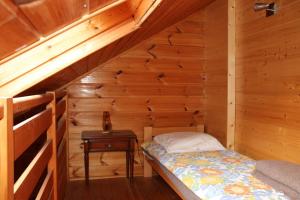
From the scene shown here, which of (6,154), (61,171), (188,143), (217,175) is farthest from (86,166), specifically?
(6,154)

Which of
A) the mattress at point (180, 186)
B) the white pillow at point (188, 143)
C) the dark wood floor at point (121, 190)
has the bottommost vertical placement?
the dark wood floor at point (121, 190)

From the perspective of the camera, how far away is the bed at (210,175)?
1.69 metres

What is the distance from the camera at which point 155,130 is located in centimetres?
354

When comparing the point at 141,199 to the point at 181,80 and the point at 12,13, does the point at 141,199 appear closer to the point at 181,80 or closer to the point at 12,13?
the point at 181,80

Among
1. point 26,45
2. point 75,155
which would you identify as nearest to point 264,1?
point 26,45

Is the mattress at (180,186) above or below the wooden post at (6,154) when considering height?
below

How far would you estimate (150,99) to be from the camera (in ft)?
11.9

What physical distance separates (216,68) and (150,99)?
92 centimetres

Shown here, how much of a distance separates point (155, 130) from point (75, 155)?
1.03 m

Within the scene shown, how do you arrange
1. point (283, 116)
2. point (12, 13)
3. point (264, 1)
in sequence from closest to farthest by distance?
1. point (12, 13)
2. point (283, 116)
3. point (264, 1)

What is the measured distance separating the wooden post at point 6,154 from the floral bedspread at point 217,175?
124 cm

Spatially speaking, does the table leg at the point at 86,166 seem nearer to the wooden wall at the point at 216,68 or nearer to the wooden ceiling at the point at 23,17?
the wooden wall at the point at 216,68

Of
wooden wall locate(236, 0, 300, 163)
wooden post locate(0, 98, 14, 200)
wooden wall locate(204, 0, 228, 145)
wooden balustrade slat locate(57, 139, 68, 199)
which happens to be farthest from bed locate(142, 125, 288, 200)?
wooden post locate(0, 98, 14, 200)

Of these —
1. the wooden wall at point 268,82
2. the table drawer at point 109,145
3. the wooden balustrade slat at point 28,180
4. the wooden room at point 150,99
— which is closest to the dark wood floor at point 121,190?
the wooden room at point 150,99
